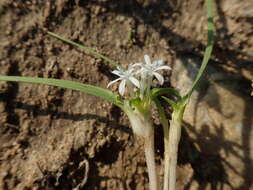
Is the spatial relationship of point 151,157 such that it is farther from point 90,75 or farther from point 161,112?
point 90,75

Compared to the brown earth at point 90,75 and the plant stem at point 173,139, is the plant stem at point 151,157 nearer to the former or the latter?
the plant stem at point 173,139

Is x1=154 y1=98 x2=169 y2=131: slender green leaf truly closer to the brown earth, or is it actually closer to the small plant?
the small plant

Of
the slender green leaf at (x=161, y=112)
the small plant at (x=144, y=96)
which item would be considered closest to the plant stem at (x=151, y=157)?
the small plant at (x=144, y=96)

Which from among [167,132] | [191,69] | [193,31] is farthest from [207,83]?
[167,132]

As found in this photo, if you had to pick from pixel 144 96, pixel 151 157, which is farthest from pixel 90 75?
pixel 151 157

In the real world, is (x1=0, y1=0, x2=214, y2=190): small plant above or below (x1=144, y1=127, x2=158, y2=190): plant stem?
above

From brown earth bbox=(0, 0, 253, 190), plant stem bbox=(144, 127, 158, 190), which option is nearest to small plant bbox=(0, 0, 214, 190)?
plant stem bbox=(144, 127, 158, 190)

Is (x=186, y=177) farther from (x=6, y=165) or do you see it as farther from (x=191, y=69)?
(x=6, y=165)
